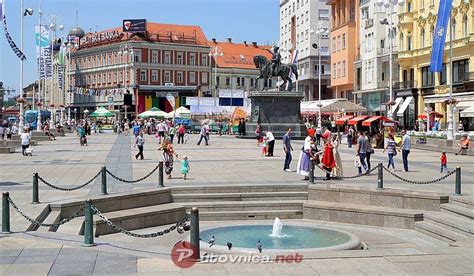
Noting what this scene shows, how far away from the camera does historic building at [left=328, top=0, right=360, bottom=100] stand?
77.7 m

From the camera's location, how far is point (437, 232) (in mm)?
14305

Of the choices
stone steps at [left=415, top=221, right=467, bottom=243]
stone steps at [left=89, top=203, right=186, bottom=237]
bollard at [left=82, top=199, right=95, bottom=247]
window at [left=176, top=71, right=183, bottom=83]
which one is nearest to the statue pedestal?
stone steps at [left=89, top=203, right=186, bottom=237]

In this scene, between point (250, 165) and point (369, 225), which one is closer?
point (369, 225)

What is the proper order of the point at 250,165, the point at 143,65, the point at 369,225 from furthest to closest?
the point at 143,65, the point at 250,165, the point at 369,225

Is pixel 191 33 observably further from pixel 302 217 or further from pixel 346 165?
pixel 302 217

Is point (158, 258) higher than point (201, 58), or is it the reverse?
point (201, 58)

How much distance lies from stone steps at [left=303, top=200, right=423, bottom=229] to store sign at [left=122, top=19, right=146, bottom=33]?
9068cm

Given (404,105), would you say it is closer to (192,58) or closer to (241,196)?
(241,196)

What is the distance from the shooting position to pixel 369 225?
16156mm

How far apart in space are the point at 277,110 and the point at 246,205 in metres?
30.1

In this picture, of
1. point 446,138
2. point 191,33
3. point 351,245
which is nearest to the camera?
point 351,245

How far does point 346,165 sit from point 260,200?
947cm

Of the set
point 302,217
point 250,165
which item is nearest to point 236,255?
point 302,217

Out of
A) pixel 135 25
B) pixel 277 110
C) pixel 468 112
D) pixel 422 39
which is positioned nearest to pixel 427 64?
pixel 422 39
